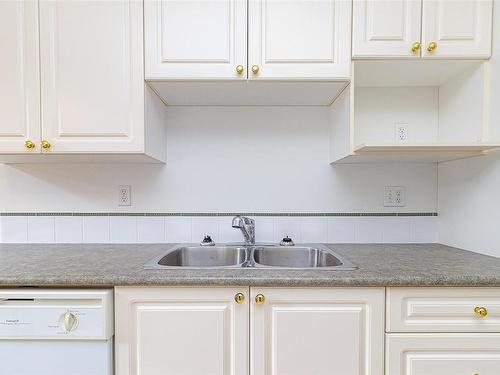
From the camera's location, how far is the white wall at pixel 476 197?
1.21 metres

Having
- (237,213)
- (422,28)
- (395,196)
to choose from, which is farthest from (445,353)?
(422,28)

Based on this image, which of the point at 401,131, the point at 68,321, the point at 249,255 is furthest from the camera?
the point at 401,131

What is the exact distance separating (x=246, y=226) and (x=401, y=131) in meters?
0.97

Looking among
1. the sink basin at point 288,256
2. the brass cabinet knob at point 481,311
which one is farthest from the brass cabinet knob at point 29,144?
the brass cabinet knob at point 481,311

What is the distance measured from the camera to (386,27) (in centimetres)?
122

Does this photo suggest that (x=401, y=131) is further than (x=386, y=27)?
Yes

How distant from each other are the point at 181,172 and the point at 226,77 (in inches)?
22.8

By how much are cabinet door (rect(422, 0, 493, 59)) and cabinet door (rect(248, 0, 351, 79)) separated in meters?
0.34

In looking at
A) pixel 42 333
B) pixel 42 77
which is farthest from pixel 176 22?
pixel 42 333

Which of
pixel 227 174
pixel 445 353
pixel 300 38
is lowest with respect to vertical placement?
pixel 445 353

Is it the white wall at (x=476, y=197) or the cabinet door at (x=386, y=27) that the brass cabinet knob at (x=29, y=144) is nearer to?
the cabinet door at (x=386, y=27)

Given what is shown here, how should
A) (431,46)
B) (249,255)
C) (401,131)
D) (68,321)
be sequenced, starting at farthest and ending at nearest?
1. (401,131)
2. (249,255)
3. (431,46)
4. (68,321)

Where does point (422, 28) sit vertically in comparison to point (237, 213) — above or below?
above

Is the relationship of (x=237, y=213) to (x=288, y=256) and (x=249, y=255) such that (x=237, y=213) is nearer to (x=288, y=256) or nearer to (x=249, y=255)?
(x=249, y=255)
